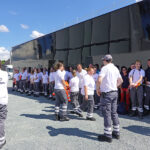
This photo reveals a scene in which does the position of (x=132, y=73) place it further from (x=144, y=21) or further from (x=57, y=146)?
(x=57, y=146)

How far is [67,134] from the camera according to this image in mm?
3455

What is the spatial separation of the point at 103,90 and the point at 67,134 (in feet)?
4.30

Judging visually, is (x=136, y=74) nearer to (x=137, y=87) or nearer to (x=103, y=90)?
(x=137, y=87)

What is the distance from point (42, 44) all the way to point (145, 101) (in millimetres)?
7340

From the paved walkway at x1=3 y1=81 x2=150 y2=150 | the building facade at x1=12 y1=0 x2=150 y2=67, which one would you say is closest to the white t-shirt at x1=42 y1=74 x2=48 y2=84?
the building facade at x1=12 y1=0 x2=150 y2=67

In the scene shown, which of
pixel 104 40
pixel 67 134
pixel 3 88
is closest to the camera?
pixel 3 88

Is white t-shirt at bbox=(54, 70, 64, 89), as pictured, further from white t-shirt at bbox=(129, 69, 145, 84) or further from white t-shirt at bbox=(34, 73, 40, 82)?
white t-shirt at bbox=(34, 73, 40, 82)

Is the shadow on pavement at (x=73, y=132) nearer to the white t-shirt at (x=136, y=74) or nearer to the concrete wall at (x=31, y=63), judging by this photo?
the white t-shirt at (x=136, y=74)

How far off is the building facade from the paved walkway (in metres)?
2.54

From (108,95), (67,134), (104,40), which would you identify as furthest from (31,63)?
(108,95)

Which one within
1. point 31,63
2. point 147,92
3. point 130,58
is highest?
point 31,63

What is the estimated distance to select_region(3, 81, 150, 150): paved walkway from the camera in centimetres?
288

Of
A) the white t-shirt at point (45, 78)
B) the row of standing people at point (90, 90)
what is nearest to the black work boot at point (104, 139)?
the row of standing people at point (90, 90)

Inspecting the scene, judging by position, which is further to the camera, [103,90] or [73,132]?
[73,132]
